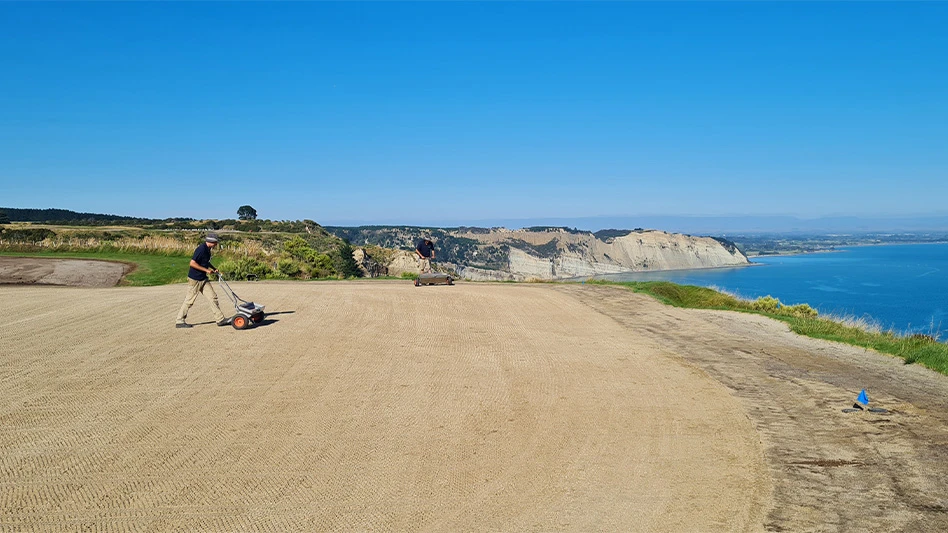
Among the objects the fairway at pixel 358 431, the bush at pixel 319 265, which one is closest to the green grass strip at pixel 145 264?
the bush at pixel 319 265

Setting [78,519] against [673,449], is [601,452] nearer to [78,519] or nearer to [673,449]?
[673,449]

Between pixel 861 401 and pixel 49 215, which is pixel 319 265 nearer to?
pixel 861 401

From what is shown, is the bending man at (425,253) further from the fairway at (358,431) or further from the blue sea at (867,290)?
the blue sea at (867,290)

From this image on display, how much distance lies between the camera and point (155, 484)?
6.73 meters

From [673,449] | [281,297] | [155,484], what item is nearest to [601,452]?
[673,449]

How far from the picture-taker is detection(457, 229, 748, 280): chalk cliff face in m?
108

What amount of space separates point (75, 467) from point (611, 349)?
1030 cm

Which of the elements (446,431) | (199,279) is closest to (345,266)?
(199,279)

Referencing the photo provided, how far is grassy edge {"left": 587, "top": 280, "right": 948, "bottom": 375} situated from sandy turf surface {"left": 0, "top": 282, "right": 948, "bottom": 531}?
0.65 metres

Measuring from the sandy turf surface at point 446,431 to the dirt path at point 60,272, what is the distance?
31.3 ft

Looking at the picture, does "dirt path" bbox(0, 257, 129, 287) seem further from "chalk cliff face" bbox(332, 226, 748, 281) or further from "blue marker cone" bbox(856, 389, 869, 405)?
"chalk cliff face" bbox(332, 226, 748, 281)

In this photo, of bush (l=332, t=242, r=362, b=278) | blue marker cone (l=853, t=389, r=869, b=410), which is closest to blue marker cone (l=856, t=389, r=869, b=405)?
blue marker cone (l=853, t=389, r=869, b=410)

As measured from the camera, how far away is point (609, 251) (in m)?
127

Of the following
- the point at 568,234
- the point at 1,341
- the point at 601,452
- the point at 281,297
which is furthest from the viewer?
the point at 568,234
